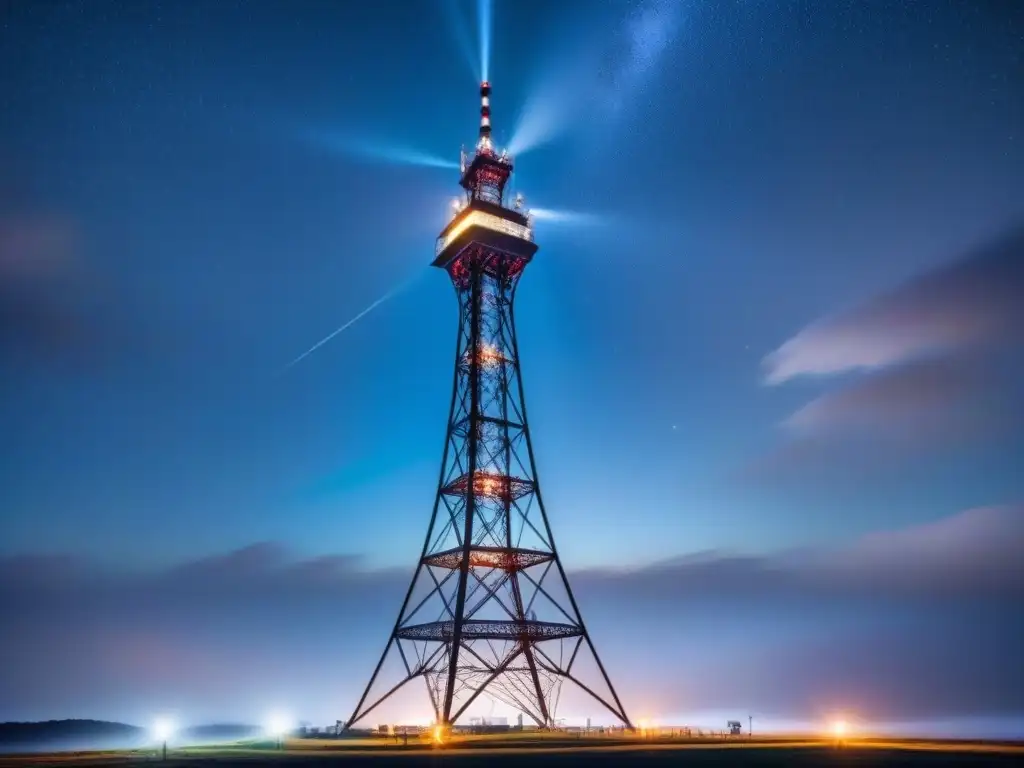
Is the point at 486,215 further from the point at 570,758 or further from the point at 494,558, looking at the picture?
the point at 570,758

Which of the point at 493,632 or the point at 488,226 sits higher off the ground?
the point at 488,226

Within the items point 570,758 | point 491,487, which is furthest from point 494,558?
point 570,758

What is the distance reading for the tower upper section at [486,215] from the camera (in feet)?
187

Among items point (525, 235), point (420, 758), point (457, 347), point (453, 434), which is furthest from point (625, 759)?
point (525, 235)

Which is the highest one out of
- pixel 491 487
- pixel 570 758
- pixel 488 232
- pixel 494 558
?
pixel 488 232

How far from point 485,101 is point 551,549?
124ft

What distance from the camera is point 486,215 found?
57.4 meters

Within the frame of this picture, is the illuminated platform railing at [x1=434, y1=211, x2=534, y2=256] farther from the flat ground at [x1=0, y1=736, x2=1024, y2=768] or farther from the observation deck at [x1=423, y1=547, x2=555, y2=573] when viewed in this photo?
the flat ground at [x1=0, y1=736, x2=1024, y2=768]

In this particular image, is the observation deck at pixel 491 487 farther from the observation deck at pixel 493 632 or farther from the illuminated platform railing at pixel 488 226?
the illuminated platform railing at pixel 488 226

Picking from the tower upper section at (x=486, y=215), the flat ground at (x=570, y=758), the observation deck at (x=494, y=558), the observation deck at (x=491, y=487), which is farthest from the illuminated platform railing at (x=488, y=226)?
the flat ground at (x=570, y=758)

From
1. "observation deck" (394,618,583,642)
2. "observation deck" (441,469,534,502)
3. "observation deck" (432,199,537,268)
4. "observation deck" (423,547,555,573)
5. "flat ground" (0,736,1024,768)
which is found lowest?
"flat ground" (0,736,1024,768)

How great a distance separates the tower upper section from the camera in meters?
57.1

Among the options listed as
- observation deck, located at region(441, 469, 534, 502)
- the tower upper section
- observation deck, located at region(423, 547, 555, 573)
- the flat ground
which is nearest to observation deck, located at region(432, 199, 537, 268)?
the tower upper section

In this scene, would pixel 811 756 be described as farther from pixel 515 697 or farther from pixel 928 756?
pixel 515 697
